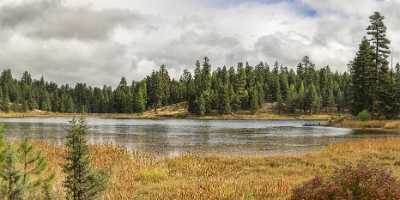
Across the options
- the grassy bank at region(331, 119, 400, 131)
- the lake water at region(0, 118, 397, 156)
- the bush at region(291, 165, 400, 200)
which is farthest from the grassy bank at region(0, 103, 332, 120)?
the bush at region(291, 165, 400, 200)

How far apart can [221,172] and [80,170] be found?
12134 mm

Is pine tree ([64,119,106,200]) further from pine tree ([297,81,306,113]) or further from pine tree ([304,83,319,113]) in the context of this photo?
pine tree ([297,81,306,113])

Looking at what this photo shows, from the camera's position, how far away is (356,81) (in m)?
73.3

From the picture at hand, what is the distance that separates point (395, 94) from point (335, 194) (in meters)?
65.3

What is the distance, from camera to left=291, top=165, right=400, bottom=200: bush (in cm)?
889

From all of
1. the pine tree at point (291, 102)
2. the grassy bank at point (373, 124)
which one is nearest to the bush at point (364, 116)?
the grassy bank at point (373, 124)

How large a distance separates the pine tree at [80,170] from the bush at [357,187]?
13.8 feet

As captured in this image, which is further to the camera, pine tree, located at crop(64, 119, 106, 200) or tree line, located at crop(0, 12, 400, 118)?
tree line, located at crop(0, 12, 400, 118)

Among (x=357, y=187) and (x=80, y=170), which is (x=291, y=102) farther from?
(x=80, y=170)

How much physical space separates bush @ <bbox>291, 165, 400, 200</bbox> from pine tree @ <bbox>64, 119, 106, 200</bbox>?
4.20 m

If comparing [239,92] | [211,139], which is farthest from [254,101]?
[211,139]

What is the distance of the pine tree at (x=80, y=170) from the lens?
7555 mm

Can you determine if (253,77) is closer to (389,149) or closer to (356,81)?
(356,81)

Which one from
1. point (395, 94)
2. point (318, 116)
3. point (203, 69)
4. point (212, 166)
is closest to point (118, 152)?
point (212, 166)
